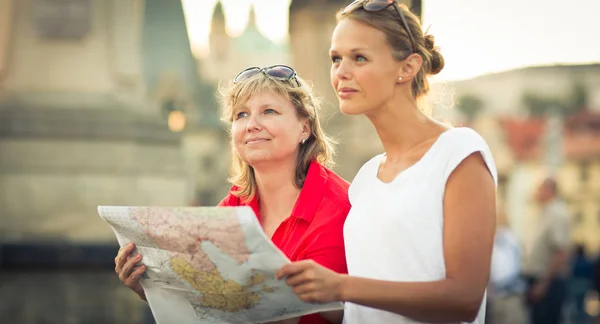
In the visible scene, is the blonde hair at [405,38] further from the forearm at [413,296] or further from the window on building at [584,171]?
the window on building at [584,171]

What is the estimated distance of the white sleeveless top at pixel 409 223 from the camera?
246cm

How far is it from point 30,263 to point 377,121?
8.27 m

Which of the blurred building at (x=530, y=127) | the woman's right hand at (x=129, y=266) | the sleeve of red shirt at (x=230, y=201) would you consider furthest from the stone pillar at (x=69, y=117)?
the blurred building at (x=530, y=127)

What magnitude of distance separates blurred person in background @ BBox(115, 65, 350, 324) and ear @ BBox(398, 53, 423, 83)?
1.86 feet

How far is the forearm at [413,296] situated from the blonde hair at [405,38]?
2.09 feet

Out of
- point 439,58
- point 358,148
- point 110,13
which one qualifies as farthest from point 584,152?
point 439,58

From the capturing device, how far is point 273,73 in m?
3.22

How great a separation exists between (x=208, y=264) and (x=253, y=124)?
0.70 meters

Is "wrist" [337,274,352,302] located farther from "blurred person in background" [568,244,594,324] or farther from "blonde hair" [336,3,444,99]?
"blurred person in background" [568,244,594,324]

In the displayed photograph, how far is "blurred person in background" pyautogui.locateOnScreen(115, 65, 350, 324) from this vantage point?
2.96m

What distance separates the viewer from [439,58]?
2.78 m

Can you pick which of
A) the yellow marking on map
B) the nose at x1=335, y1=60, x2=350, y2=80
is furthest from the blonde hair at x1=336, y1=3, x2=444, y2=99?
the yellow marking on map

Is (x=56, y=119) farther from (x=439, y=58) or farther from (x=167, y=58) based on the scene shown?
(x=439, y=58)

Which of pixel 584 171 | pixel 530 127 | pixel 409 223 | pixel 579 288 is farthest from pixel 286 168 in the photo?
pixel 584 171
